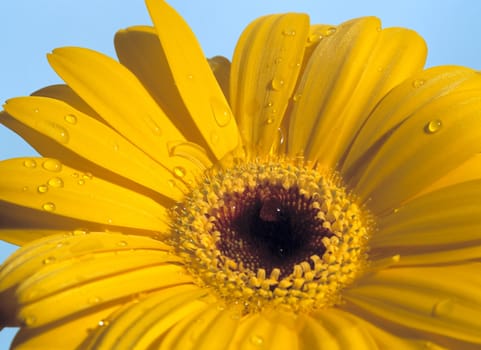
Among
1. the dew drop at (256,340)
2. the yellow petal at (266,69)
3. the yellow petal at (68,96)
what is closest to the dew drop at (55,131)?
the yellow petal at (68,96)

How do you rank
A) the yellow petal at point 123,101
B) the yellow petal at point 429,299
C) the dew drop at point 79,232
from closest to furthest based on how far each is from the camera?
1. the yellow petal at point 429,299
2. the dew drop at point 79,232
3. the yellow petal at point 123,101

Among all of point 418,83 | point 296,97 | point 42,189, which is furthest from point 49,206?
point 418,83

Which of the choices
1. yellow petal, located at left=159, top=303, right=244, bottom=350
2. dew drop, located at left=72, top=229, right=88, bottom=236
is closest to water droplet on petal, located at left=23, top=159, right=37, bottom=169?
dew drop, located at left=72, top=229, right=88, bottom=236

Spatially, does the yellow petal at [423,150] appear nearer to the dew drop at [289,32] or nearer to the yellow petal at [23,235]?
the dew drop at [289,32]

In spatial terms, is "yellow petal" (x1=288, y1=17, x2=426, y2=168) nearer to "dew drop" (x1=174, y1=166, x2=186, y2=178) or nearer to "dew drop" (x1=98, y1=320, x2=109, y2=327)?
"dew drop" (x1=174, y1=166, x2=186, y2=178)

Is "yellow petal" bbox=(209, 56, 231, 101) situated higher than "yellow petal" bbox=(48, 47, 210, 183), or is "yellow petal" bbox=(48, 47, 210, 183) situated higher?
"yellow petal" bbox=(209, 56, 231, 101)

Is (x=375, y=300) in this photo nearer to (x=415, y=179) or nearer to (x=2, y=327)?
(x=415, y=179)
